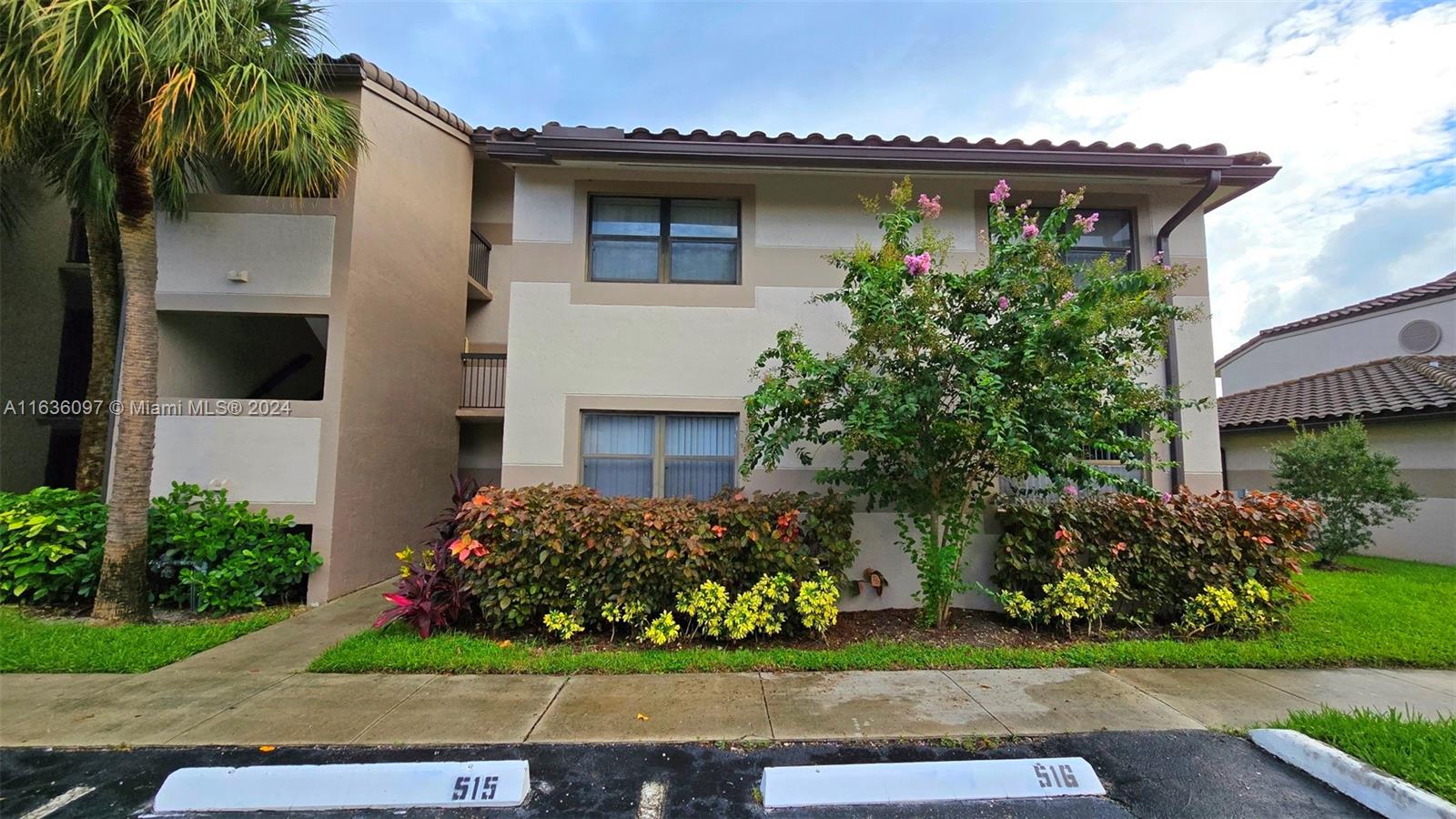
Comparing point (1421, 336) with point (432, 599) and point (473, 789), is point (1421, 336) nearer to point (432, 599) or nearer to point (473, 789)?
point (473, 789)

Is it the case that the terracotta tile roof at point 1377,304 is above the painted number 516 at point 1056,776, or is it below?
above

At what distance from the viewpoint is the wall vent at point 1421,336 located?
613 inches

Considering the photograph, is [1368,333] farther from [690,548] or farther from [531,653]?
[531,653]

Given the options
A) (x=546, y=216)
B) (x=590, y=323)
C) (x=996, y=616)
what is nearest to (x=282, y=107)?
(x=546, y=216)

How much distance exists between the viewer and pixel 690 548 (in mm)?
5617

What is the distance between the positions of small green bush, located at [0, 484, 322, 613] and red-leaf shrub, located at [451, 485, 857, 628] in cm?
318

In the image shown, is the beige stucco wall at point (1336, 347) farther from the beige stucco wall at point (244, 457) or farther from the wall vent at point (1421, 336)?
the beige stucco wall at point (244, 457)

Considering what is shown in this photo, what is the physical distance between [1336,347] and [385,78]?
26158mm

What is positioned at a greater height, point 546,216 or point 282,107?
point 282,107

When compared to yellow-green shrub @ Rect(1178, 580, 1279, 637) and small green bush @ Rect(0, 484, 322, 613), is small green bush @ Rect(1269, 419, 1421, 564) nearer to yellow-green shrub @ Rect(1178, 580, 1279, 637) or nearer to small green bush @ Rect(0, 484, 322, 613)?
yellow-green shrub @ Rect(1178, 580, 1279, 637)

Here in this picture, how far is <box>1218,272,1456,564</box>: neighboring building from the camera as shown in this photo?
10.3m

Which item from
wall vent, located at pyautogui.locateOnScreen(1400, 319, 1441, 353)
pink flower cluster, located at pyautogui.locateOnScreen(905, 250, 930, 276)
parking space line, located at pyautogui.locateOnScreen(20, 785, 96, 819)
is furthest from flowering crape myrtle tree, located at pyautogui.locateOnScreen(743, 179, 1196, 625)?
wall vent, located at pyautogui.locateOnScreen(1400, 319, 1441, 353)

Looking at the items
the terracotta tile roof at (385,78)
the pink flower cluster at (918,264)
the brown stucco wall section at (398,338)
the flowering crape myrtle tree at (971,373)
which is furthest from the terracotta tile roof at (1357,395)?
the terracotta tile roof at (385,78)

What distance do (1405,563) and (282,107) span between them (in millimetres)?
18235
